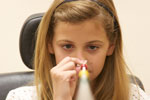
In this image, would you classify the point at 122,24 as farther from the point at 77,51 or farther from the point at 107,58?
the point at 77,51

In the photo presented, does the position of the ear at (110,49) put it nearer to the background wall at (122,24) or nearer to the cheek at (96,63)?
the cheek at (96,63)

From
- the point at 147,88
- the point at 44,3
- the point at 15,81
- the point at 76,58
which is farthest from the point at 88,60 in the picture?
the point at 147,88

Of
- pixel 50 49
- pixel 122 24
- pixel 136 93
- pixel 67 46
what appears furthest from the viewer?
pixel 122 24

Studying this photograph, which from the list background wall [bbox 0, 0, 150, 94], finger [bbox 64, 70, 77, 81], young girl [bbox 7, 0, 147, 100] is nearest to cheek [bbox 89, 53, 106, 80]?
young girl [bbox 7, 0, 147, 100]

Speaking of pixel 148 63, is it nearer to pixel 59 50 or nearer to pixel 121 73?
pixel 121 73

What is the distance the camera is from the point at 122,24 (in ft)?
5.42

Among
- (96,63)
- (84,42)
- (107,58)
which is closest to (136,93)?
(107,58)

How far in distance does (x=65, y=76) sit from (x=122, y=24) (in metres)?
0.95

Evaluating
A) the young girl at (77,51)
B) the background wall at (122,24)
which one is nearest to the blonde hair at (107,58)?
the young girl at (77,51)

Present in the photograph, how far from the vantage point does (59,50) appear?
3.02 feet

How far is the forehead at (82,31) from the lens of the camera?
33.6 inches

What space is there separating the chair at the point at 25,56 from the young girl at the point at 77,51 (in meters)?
0.08

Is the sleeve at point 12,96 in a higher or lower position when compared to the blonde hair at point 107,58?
lower

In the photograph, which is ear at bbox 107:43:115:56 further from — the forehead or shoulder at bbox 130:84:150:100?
shoulder at bbox 130:84:150:100
